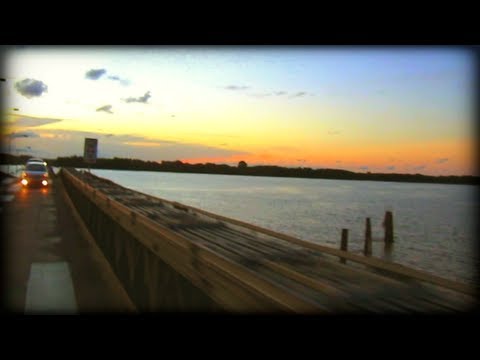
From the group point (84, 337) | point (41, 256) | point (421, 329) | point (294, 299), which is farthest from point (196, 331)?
point (41, 256)

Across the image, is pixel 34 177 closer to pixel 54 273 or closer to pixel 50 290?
pixel 54 273

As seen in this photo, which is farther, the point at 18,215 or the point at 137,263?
the point at 18,215

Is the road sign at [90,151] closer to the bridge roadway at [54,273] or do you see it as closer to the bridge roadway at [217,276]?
the bridge roadway at [54,273]

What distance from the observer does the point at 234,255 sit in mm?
5219

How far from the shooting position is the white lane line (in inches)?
234

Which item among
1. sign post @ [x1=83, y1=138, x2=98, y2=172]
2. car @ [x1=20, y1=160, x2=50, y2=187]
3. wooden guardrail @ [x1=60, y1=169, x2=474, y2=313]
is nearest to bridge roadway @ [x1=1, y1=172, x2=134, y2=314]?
wooden guardrail @ [x1=60, y1=169, x2=474, y2=313]

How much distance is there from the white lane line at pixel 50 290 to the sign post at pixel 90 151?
1329 centimetres

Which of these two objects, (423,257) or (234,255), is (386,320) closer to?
(234,255)

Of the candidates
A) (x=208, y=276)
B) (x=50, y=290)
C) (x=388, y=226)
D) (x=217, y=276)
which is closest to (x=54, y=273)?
(x=50, y=290)

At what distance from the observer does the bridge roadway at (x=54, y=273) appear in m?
6.14

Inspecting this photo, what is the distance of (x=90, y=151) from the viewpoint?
70.5ft

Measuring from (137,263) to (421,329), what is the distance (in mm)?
4793

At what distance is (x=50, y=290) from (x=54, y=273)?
3.87 ft

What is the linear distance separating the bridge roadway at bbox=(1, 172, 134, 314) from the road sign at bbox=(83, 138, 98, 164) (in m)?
7.22
